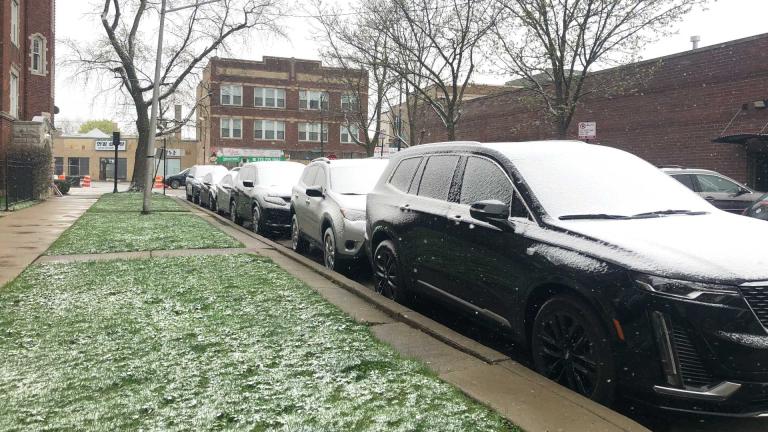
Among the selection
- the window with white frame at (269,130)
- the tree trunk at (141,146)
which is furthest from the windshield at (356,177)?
the window with white frame at (269,130)

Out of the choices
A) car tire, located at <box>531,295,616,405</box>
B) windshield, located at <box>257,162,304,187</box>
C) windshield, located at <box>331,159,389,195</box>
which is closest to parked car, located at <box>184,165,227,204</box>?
windshield, located at <box>257,162,304,187</box>

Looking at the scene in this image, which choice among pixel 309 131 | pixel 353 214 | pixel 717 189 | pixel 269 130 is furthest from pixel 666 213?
pixel 309 131

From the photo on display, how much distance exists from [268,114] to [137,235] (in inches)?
2082

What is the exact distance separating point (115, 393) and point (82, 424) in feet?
1.43

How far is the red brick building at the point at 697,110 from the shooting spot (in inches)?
766

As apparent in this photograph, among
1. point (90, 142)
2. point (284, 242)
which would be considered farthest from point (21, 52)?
point (90, 142)

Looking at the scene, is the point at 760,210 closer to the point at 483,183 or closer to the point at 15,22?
the point at 483,183

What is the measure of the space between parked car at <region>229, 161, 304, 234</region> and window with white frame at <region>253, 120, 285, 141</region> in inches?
1883

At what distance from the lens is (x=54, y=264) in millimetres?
8188

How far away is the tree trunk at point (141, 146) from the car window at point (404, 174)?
90.7 feet

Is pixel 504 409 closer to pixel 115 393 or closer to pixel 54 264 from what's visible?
pixel 115 393

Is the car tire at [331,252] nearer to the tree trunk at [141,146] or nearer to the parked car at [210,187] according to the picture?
the parked car at [210,187]

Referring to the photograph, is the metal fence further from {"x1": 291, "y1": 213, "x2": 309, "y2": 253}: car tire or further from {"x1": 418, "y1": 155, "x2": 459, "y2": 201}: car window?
{"x1": 418, "y1": 155, "x2": 459, "y2": 201}: car window

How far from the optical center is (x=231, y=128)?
61438mm
